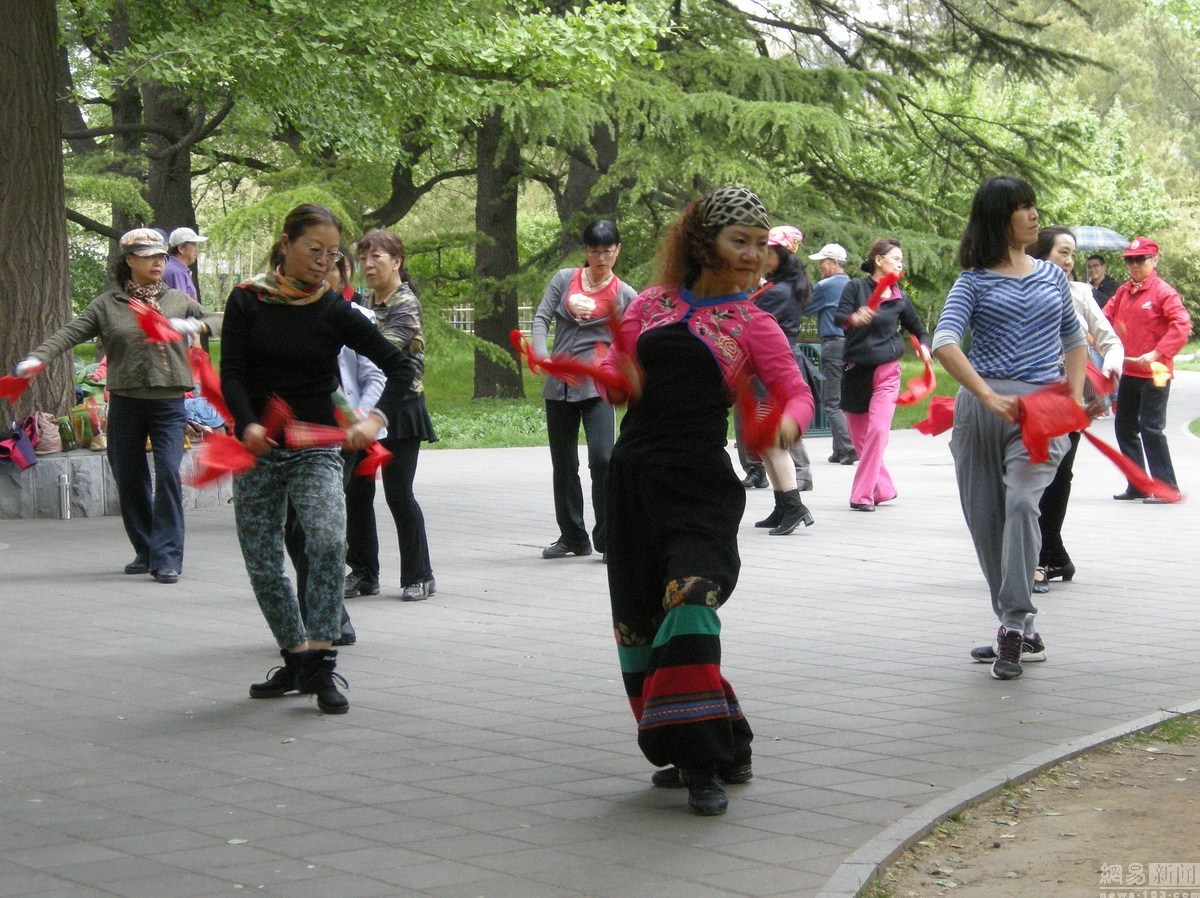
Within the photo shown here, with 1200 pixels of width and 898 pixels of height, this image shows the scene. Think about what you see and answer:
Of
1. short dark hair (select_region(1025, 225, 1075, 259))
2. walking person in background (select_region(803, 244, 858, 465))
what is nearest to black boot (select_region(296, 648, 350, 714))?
short dark hair (select_region(1025, 225, 1075, 259))

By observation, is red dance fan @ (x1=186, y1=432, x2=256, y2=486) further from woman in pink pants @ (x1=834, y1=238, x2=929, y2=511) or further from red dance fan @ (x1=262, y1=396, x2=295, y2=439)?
woman in pink pants @ (x1=834, y1=238, x2=929, y2=511)

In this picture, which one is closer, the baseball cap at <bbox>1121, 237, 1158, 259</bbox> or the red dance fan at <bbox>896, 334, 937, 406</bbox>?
the red dance fan at <bbox>896, 334, 937, 406</bbox>

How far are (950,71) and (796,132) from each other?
748 centimetres

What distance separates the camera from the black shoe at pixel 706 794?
4953mm

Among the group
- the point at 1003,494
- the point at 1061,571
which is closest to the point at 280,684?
the point at 1003,494

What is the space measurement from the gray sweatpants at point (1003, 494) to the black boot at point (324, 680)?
268 cm

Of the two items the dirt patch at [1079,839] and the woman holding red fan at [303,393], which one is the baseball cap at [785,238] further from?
the dirt patch at [1079,839]

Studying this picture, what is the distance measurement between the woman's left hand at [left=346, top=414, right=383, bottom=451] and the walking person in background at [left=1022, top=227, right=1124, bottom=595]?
405 cm

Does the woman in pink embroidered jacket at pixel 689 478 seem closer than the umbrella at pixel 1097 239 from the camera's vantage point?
Yes

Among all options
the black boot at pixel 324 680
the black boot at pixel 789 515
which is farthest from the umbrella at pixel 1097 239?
the black boot at pixel 324 680

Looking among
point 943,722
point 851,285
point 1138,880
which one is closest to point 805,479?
point 851,285

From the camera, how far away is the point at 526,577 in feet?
32.6

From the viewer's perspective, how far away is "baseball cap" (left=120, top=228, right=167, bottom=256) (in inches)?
378

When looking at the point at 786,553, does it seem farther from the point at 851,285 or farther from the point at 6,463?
the point at 6,463
